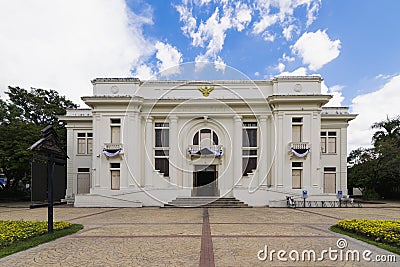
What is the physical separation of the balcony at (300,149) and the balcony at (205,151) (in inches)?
204

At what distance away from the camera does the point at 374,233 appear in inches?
397

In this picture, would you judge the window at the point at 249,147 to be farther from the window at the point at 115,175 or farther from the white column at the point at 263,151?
the window at the point at 115,175

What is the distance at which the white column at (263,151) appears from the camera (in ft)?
86.8

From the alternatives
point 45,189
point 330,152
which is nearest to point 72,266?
point 45,189

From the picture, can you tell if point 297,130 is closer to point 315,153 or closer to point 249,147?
point 315,153

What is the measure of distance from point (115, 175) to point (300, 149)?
1346 centimetres

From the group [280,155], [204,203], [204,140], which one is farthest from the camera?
[204,140]

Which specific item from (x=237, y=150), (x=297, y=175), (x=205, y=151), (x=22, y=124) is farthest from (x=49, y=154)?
(x=22, y=124)

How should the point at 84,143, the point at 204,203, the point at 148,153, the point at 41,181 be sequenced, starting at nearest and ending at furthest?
the point at 41,181 → the point at 204,203 → the point at 148,153 → the point at 84,143

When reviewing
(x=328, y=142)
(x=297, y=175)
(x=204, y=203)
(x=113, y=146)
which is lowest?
(x=204, y=203)

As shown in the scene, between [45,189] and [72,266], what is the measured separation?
13.8 ft

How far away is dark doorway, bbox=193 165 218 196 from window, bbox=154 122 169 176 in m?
2.34

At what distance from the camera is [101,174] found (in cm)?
2572

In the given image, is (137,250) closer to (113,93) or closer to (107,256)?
(107,256)
